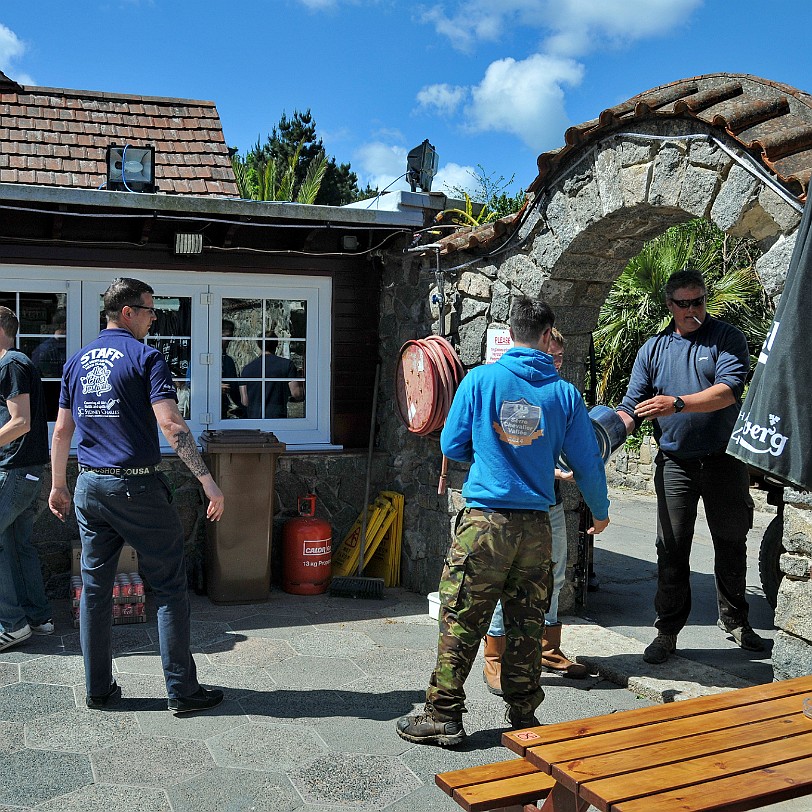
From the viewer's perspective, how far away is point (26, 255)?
6.61 metres

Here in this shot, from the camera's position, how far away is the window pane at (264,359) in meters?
7.31

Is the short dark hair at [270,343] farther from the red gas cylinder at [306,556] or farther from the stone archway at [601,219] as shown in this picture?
the red gas cylinder at [306,556]

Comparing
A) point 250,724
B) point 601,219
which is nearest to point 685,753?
point 250,724

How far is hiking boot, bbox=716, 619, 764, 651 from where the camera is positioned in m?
5.32

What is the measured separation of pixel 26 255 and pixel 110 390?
295cm

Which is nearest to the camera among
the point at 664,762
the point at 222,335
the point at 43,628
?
the point at 664,762

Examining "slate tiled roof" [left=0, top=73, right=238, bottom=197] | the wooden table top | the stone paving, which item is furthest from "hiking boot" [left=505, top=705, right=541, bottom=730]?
"slate tiled roof" [left=0, top=73, right=238, bottom=197]

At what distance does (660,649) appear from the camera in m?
4.98

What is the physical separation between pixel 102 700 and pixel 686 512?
308cm

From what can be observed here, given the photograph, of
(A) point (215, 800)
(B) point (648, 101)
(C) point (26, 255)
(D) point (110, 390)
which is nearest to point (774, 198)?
(B) point (648, 101)

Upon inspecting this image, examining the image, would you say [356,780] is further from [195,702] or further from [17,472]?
[17,472]

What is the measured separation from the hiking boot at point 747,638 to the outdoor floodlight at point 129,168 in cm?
489

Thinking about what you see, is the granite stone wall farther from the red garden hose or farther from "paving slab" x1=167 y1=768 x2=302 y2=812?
"paving slab" x1=167 y1=768 x2=302 y2=812

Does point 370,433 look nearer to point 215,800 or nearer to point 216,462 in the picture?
point 216,462
